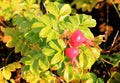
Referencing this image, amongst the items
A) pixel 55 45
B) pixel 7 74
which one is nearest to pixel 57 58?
pixel 55 45

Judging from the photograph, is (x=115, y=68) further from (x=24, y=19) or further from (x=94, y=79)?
(x=24, y=19)

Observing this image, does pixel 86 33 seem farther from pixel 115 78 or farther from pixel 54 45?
pixel 115 78

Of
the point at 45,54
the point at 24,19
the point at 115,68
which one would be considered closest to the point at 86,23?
the point at 45,54

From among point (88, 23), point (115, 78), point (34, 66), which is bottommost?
point (115, 78)

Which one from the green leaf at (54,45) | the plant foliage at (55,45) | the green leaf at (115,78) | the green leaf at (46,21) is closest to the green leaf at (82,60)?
the plant foliage at (55,45)

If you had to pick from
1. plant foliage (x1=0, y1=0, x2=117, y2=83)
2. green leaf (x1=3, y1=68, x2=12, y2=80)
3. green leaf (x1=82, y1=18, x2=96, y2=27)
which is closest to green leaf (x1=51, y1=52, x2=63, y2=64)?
plant foliage (x1=0, y1=0, x2=117, y2=83)

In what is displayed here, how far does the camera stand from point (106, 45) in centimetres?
291

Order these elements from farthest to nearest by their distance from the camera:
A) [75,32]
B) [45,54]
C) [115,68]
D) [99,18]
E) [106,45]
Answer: [99,18] < [106,45] < [115,68] < [45,54] < [75,32]

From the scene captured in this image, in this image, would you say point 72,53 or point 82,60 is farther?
point 82,60

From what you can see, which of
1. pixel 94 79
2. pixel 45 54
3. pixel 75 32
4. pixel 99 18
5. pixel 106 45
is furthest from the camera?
pixel 99 18

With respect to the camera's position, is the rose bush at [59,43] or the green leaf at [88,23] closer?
the rose bush at [59,43]

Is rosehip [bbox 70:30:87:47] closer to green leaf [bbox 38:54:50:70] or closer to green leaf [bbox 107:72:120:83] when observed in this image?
green leaf [bbox 38:54:50:70]

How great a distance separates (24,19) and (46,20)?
32cm

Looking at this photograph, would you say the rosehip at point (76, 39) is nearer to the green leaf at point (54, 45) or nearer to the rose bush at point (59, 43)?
the rose bush at point (59, 43)
